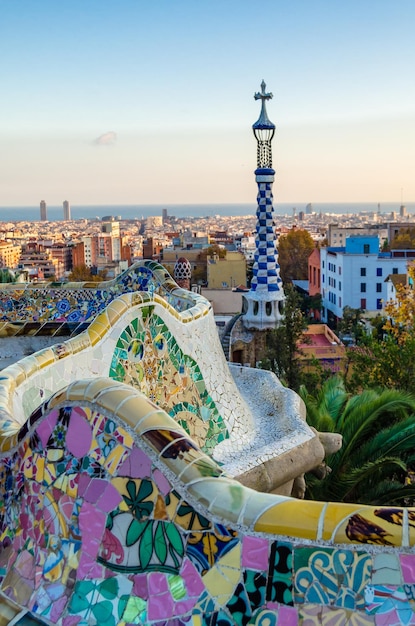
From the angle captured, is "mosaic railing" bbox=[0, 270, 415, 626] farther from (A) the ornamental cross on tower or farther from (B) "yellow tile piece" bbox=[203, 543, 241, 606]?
(A) the ornamental cross on tower

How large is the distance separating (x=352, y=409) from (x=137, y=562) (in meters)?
4.44

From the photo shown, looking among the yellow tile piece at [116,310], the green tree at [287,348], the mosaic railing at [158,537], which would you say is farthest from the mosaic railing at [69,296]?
the green tree at [287,348]

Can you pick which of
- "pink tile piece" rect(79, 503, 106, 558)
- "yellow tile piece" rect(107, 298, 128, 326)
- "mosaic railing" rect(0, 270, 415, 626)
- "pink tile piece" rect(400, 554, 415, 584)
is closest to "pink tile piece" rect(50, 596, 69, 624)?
"mosaic railing" rect(0, 270, 415, 626)

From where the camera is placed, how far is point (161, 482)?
6.38 ft

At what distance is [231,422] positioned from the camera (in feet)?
14.7

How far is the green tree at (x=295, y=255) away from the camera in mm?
44344

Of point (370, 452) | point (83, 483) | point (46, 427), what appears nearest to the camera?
point (83, 483)

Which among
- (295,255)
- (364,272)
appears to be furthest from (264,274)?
(295,255)

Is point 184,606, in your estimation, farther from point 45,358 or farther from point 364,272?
point 364,272

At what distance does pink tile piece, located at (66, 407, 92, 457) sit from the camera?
6.96 ft

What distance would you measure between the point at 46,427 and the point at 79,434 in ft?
0.46

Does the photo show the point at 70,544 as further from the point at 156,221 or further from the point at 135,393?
the point at 156,221

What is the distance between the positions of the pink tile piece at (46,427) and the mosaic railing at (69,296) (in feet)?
11.7

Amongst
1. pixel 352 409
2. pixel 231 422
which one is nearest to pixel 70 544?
pixel 231 422
